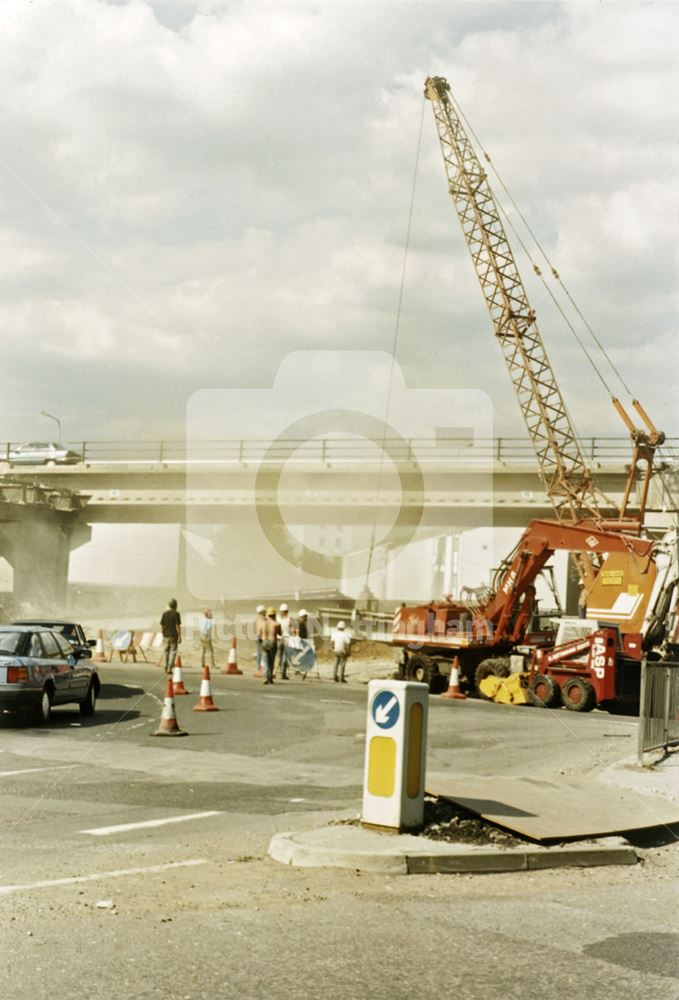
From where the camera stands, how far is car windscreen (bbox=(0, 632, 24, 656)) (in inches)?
664

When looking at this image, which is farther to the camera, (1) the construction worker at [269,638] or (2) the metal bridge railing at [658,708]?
(1) the construction worker at [269,638]

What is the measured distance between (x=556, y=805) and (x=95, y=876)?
163 inches

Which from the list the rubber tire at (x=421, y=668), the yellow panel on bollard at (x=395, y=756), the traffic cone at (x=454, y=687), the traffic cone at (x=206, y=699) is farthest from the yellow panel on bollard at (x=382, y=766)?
the rubber tire at (x=421, y=668)

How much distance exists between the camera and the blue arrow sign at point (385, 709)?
8633mm

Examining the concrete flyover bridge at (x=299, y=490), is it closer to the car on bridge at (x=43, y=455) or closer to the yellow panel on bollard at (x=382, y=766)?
the car on bridge at (x=43, y=455)

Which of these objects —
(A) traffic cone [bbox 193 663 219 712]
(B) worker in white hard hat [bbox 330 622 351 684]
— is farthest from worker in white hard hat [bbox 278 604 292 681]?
(A) traffic cone [bbox 193 663 219 712]

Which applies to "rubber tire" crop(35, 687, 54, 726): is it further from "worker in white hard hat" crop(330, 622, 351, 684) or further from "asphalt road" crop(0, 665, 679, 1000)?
"worker in white hard hat" crop(330, 622, 351, 684)

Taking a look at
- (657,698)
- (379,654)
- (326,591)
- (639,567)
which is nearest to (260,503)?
(379,654)

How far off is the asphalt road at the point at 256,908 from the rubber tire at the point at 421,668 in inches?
670

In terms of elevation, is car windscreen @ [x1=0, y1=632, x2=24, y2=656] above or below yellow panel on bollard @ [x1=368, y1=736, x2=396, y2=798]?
above

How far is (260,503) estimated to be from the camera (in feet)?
160

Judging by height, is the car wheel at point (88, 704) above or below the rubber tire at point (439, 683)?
above

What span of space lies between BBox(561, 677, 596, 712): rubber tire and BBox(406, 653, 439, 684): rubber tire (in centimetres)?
474

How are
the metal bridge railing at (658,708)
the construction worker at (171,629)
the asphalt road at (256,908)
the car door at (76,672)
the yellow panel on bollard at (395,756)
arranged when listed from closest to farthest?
the asphalt road at (256,908) → the yellow panel on bollard at (395,756) → the metal bridge railing at (658,708) → the car door at (76,672) → the construction worker at (171,629)
